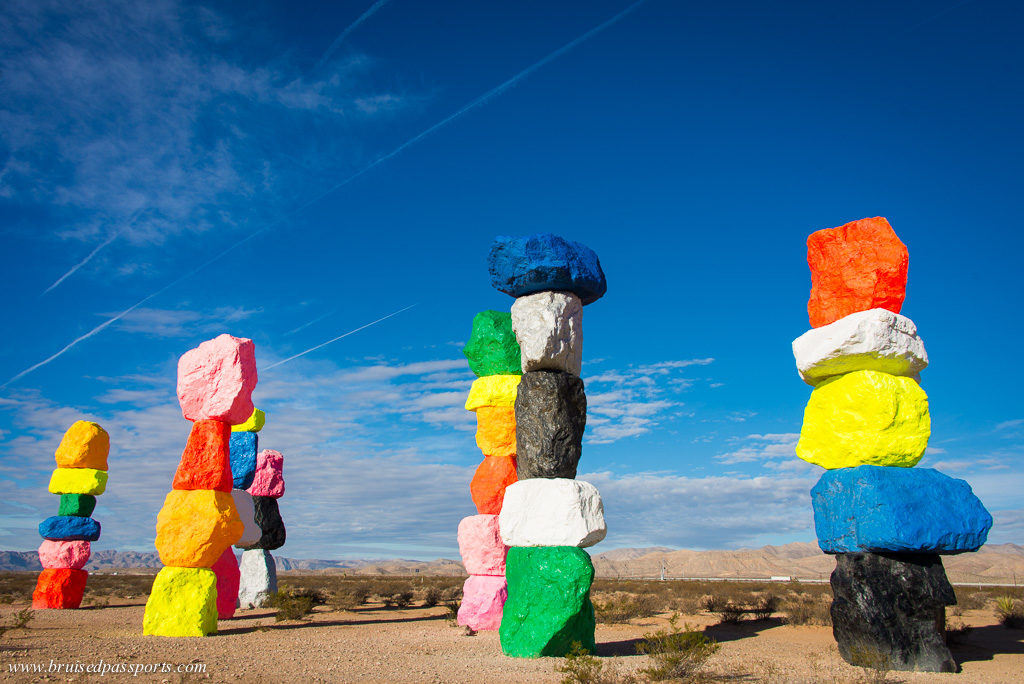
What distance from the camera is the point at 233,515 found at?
10500mm

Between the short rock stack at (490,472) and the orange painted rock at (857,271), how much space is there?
202 inches

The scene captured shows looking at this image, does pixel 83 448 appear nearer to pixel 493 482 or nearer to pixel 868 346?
pixel 493 482

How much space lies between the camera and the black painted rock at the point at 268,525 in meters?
15.8

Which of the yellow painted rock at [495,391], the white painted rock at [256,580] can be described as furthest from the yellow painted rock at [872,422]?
the white painted rock at [256,580]

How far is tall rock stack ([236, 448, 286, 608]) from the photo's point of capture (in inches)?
612

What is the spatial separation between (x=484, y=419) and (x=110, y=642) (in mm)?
6262

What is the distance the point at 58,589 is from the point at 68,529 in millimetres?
1391

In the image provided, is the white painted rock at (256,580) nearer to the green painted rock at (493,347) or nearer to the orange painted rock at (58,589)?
the orange painted rock at (58,589)

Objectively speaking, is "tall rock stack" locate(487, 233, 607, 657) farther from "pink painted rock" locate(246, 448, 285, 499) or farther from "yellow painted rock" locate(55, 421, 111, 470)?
"yellow painted rock" locate(55, 421, 111, 470)

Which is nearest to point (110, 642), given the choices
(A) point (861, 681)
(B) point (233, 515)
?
(B) point (233, 515)

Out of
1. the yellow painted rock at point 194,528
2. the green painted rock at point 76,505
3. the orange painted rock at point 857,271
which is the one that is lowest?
the yellow painted rock at point 194,528

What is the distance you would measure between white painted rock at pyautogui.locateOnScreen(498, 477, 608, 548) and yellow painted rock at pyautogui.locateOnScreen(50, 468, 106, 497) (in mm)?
12228

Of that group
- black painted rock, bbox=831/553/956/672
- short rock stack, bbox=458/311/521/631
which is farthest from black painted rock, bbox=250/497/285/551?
black painted rock, bbox=831/553/956/672

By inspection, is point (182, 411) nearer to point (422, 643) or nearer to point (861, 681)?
point (422, 643)
